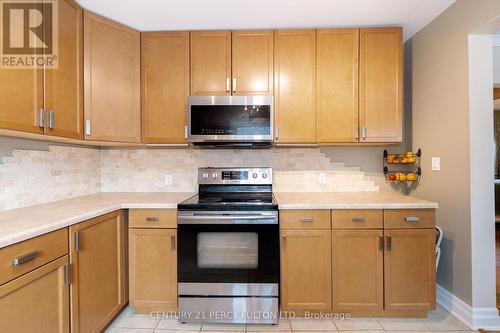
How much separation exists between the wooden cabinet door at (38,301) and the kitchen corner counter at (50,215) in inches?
7.3

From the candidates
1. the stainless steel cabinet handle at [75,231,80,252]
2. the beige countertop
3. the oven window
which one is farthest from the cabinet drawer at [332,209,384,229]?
the stainless steel cabinet handle at [75,231,80,252]

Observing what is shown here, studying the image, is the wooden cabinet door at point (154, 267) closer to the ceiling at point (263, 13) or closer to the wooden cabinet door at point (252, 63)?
the wooden cabinet door at point (252, 63)

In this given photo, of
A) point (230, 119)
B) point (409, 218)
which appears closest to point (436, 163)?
point (409, 218)

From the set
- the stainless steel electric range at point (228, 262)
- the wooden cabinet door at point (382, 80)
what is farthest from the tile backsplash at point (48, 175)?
the wooden cabinet door at point (382, 80)

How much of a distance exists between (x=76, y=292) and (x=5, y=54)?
1.33 m

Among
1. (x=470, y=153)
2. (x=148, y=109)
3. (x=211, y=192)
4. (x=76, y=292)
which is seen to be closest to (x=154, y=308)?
(x=76, y=292)

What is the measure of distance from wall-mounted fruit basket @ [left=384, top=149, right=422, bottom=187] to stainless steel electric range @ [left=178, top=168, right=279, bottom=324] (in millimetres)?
1312

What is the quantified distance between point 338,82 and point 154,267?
6.84ft

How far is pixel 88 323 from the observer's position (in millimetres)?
1541

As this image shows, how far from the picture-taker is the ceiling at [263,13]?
182 cm

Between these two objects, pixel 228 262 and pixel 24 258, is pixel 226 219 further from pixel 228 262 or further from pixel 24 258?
pixel 24 258

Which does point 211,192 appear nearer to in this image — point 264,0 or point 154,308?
point 154,308

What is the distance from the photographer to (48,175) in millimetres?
1941

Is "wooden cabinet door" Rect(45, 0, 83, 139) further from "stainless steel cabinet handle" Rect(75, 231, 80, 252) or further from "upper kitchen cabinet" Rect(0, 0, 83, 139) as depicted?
"stainless steel cabinet handle" Rect(75, 231, 80, 252)
